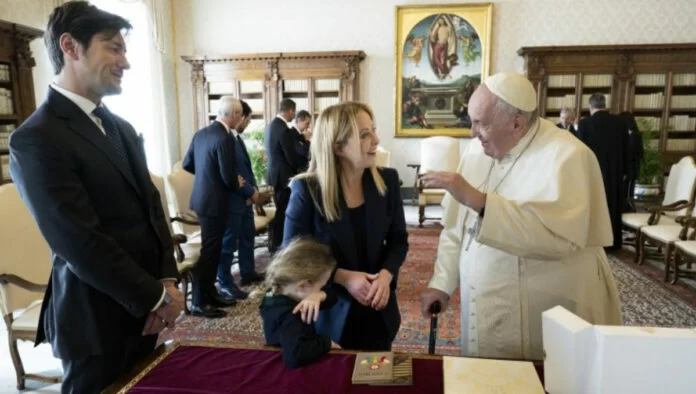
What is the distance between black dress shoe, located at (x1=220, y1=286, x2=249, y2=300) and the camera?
4113 mm

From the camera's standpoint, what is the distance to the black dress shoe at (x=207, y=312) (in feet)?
12.1

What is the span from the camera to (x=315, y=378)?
48.1 inches

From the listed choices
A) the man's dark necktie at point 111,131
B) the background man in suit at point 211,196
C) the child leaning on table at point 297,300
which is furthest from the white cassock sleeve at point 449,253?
the background man in suit at point 211,196

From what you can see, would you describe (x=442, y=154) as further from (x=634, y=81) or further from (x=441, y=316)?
(x=441, y=316)

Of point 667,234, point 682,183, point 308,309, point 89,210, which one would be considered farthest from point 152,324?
point 682,183

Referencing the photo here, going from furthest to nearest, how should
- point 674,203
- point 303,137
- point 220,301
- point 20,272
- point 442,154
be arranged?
point 442,154, point 303,137, point 674,203, point 220,301, point 20,272

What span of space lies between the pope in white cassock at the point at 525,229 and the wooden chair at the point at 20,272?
7.60 feet

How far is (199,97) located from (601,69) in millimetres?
7438

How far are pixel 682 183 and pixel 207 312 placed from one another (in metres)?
5.13

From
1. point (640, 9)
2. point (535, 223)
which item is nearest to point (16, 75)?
point (535, 223)

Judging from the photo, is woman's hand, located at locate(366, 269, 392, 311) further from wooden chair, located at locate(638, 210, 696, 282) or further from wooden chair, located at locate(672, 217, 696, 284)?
wooden chair, located at locate(638, 210, 696, 282)

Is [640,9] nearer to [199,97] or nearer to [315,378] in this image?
[199,97]

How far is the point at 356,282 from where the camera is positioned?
5.27 feet

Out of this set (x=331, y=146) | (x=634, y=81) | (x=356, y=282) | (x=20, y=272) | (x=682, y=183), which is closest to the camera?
(x=356, y=282)
